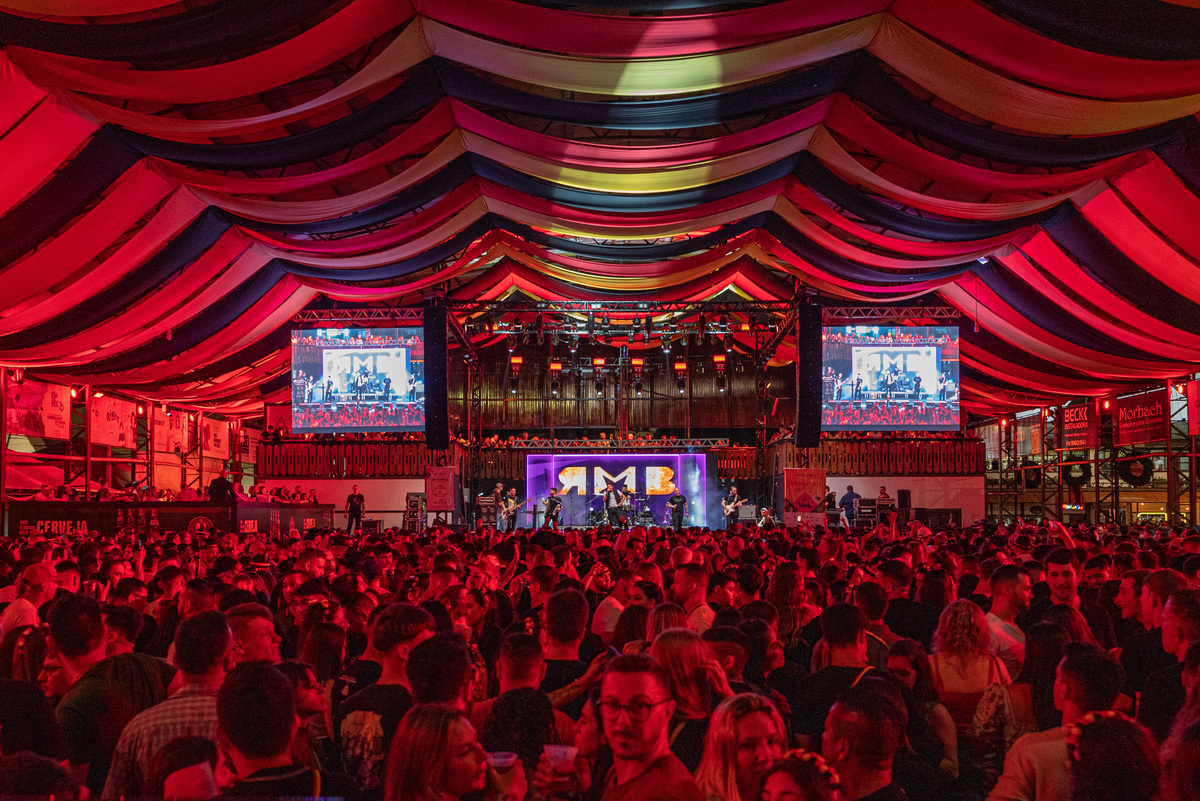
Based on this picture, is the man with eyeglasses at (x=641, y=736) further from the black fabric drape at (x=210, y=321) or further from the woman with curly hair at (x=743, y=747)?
the black fabric drape at (x=210, y=321)

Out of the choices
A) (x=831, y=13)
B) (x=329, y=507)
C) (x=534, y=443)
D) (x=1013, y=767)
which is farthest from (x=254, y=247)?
(x=1013, y=767)

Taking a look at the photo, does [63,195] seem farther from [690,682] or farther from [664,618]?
[690,682]

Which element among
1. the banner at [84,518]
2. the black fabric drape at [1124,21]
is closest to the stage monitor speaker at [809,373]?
the black fabric drape at [1124,21]

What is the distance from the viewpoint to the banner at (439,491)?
779 inches

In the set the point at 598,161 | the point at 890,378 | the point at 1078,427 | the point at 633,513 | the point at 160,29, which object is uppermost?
the point at 160,29

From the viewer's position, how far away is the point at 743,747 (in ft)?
7.60

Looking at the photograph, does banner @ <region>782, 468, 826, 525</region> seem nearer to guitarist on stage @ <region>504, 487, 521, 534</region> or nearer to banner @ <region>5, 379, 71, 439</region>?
guitarist on stage @ <region>504, 487, 521, 534</region>

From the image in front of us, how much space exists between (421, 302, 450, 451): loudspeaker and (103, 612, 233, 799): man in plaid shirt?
46.7 feet

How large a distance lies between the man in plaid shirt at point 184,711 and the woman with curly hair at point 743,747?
1.54m

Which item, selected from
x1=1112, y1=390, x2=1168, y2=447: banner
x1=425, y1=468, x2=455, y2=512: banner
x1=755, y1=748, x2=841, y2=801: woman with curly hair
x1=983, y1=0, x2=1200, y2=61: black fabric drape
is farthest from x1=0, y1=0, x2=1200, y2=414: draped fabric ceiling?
x1=755, y1=748, x2=841, y2=801: woman with curly hair

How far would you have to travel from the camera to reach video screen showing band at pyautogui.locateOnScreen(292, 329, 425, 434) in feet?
59.1

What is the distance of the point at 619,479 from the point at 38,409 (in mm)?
14146

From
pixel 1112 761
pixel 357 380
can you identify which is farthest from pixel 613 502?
pixel 1112 761

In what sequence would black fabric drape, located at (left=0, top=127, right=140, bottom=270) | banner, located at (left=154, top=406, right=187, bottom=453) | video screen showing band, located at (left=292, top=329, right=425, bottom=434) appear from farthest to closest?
banner, located at (left=154, top=406, right=187, bottom=453) < video screen showing band, located at (left=292, top=329, right=425, bottom=434) < black fabric drape, located at (left=0, top=127, right=140, bottom=270)
